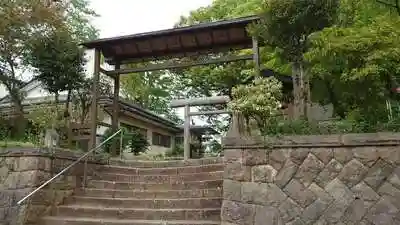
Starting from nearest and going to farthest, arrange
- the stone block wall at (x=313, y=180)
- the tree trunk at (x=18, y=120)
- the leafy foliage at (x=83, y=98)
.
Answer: the stone block wall at (x=313, y=180) < the tree trunk at (x=18, y=120) < the leafy foliage at (x=83, y=98)

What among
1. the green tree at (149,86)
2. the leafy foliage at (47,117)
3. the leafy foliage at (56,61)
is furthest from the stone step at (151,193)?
the green tree at (149,86)

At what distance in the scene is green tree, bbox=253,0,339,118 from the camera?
19.1 ft

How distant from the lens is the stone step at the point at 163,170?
284 inches

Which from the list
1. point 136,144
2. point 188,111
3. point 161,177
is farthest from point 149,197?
point 136,144

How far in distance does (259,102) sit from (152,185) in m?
2.79

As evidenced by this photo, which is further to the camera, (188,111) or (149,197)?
(188,111)

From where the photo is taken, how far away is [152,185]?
23.0 feet

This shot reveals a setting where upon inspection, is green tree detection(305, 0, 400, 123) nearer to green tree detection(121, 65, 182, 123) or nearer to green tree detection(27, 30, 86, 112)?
green tree detection(27, 30, 86, 112)

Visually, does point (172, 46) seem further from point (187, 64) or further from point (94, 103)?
point (94, 103)

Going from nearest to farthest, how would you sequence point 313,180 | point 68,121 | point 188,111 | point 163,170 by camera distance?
point 313,180 < point 163,170 < point 68,121 < point 188,111

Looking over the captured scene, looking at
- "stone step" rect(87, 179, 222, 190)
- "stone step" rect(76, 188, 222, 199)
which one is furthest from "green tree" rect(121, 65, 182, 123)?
"stone step" rect(76, 188, 222, 199)

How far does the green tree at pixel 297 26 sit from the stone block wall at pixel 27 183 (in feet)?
13.4

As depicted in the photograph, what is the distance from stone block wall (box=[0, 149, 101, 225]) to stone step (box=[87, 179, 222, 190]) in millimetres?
754

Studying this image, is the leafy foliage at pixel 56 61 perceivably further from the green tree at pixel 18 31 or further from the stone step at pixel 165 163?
the stone step at pixel 165 163
